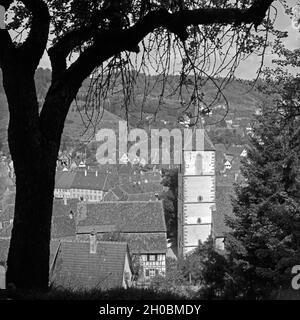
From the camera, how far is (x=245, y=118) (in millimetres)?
185375

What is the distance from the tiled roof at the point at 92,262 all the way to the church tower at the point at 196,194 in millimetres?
23732

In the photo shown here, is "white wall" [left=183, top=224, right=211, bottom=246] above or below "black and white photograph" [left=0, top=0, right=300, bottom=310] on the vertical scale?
below

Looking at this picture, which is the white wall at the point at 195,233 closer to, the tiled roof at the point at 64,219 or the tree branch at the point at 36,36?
the tiled roof at the point at 64,219

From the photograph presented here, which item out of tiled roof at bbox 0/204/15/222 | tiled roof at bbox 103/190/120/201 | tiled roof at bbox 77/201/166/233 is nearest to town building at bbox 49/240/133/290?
tiled roof at bbox 77/201/166/233

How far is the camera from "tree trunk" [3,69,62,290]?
12.9 feet

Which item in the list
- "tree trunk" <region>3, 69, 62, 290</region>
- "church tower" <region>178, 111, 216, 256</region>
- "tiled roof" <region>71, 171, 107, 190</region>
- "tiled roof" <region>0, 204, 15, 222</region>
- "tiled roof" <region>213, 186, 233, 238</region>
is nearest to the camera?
"tree trunk" <region>3, 69, 62, 290</region>

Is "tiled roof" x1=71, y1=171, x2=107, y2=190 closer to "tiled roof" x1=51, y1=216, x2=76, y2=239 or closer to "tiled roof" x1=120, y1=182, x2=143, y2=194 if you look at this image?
"tiled roof" x1=120, y1=182, x2=143, y2=194

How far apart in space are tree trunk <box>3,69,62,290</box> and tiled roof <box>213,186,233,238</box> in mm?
31949

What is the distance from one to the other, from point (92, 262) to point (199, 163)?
26.5m

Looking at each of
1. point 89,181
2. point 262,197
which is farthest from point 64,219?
point 89,181

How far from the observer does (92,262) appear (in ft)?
67.0

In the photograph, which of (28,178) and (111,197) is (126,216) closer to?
(111,197)

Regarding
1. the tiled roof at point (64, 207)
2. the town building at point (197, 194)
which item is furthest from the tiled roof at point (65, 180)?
the tiled roof at point (64, 207)

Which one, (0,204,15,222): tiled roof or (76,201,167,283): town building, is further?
(0,204,15,222): tiled roof
